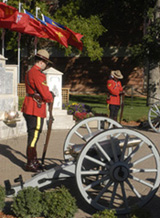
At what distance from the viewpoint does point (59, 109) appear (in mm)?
12969

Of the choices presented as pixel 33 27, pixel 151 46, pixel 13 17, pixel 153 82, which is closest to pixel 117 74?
pixel 13 17

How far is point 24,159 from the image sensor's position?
744 centimetres

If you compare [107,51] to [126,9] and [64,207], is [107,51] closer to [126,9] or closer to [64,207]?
[126,9]

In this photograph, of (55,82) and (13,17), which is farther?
(13,17)

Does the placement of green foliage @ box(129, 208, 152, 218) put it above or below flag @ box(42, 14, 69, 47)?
below

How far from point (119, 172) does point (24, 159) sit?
345 centimetres

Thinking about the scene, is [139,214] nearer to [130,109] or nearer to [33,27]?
[33,27]

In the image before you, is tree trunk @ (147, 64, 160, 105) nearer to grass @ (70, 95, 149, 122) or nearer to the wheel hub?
grass @ (70, 95, 149, 122)

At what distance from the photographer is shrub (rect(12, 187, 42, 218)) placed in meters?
4.01

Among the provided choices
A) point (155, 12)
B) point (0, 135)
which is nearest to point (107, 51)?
point (155, 12)

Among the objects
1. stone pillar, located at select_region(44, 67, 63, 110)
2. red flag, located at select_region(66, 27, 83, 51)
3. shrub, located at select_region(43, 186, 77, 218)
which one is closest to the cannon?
shrub, located at select_region(43, 186, 77, 218)

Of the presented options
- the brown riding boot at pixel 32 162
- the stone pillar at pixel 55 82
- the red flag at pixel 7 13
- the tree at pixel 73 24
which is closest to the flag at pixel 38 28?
the red flag at pixel 7 13

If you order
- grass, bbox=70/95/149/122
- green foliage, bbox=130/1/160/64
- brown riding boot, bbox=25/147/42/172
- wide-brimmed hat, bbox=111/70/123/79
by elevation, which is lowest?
grass, bbox=70/95/149/122

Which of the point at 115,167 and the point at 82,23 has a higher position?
the point at 82,23
